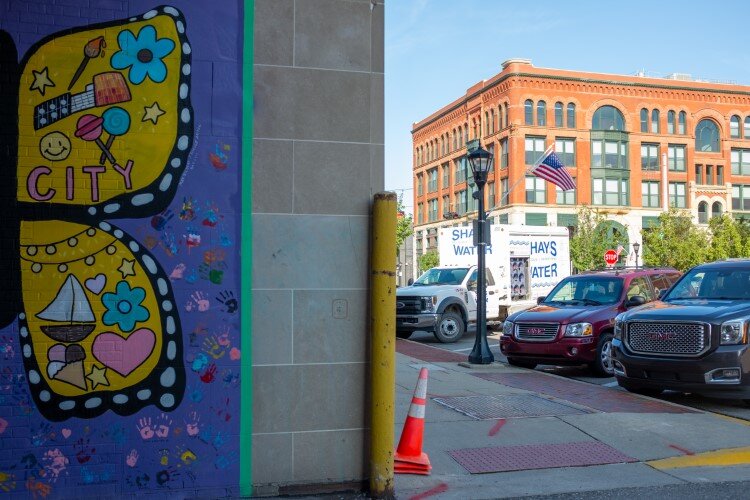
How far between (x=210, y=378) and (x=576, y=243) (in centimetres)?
4460

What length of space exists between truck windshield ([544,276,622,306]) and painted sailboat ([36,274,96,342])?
410 inches

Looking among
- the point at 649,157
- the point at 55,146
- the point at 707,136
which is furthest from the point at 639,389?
the point at 707,136

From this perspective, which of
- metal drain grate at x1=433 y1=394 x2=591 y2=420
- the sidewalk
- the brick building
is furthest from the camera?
the brick building

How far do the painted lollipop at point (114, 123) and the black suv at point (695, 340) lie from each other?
24.5 ft

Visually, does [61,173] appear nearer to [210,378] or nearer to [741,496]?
[210,378]

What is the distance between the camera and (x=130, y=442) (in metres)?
5.61

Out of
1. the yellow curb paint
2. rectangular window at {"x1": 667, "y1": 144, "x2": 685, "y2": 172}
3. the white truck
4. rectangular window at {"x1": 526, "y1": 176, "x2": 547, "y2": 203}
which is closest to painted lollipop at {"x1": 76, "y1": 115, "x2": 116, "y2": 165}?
the yellow curb paint

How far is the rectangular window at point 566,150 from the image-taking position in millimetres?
59656

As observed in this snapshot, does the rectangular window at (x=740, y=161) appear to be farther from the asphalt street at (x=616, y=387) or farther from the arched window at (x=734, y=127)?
the asphalt street at (x=616, y=387)

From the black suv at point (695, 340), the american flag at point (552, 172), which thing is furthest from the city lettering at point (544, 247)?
the black suv at point (695, 340)

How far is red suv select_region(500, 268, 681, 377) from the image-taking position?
13.1 m

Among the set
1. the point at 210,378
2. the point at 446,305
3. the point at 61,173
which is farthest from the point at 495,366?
the point at 61,173

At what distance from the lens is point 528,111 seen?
59.1 m

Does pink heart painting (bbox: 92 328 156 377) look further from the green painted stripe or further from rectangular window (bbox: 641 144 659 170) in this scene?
rectangular window (bbox: 641 144 659 170)
